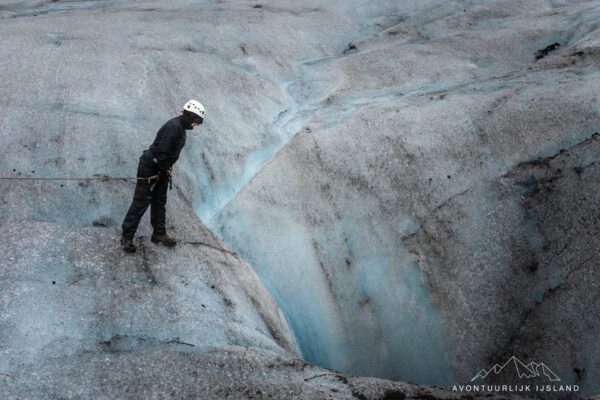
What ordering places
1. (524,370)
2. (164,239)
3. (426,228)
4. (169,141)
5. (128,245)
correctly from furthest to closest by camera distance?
(426,228) < (164,239) < (524,370) < (128,245) < (169,141)

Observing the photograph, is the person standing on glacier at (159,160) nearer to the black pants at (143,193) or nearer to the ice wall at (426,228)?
the black pants at (143,193)

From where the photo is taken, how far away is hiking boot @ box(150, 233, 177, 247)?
806 cm

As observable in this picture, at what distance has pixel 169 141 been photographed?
7602 millimetres

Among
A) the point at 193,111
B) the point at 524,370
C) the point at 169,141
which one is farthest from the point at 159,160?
the point at 524,370

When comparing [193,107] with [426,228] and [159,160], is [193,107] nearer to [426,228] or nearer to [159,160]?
[159,160]

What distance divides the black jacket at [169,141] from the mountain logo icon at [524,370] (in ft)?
19.2

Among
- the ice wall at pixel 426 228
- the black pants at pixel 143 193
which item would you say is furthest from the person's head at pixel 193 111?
the ice wall at pixel 426 228

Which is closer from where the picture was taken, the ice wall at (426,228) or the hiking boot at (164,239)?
the hiking boot at (164,239)

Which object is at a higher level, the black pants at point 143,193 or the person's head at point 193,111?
the person's head at point 193,111

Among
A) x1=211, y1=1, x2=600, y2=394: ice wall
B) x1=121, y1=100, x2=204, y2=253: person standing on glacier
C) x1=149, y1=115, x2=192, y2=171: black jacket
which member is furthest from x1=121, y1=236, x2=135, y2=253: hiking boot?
x1=211, y1=1, x2=600, y2=394: ice wall

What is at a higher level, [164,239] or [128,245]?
[128,245]

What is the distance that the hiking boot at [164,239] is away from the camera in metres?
8.06

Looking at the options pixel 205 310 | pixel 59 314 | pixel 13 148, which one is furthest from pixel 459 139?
pixel 13 148

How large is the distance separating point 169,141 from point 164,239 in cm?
154
